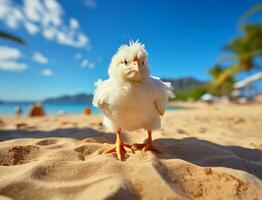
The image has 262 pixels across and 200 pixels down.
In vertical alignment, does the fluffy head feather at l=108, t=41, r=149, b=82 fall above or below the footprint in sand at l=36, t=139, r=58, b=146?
above

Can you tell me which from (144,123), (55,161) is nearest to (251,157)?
(144,123)

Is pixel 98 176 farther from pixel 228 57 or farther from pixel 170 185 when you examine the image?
pixel 228 57

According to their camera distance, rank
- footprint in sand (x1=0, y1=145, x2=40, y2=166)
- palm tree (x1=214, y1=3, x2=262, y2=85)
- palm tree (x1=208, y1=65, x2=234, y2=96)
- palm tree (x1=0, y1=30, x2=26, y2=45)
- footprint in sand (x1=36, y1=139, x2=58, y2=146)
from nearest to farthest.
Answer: footprint in sand (x1=0, y1=145, x2=40, y2=166) < footprint in sand (x1=36, y1=139, x2=58, y2=146) < palm tree (x1=0, y1=30, x2=26, y2=45) < palm tree (x1=214, y1=3, x2=262, y2=85) < palm tree (x1=208, y1=65, x2=234, y2=96)

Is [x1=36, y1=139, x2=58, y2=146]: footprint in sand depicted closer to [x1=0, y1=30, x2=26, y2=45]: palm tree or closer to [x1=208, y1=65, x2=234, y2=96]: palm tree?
[x1=0, y1=30, x2=26, y2=45]: palm tree

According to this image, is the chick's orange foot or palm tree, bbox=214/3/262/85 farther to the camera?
palm tree, bbox=214/3/262/85

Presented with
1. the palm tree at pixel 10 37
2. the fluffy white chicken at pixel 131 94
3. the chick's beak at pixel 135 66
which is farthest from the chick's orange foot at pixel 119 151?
the palm tree at pixel 10 37

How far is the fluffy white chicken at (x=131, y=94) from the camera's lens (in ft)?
8.32

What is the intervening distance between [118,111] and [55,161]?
2.53ft

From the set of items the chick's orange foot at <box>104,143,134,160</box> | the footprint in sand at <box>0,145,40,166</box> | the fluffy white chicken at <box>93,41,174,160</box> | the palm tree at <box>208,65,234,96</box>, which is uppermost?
the palm tree at <box>208,65,234,96</box>

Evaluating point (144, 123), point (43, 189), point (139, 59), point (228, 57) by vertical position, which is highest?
point (228, 57)

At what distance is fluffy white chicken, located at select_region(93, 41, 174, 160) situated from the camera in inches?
99.9

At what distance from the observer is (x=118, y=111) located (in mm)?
2602

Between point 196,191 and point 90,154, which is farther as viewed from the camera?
point 90,154

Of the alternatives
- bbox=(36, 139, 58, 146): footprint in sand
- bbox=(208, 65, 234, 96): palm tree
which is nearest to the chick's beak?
bbox=(36, 139, 58, 146): footprint in sand
